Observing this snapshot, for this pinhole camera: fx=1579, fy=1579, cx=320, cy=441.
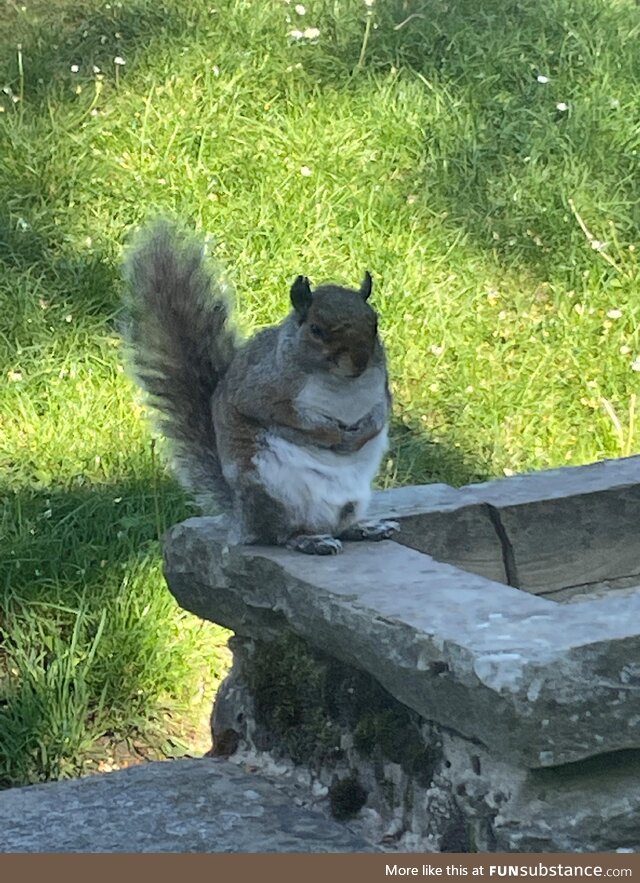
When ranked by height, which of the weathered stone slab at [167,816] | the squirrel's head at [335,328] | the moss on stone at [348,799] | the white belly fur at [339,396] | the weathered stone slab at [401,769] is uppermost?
the squirrel's head at [335,328]

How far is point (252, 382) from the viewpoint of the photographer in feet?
10.7

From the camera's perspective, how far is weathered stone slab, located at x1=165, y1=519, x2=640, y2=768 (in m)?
2.45

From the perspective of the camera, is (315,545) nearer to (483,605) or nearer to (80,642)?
(483,605)

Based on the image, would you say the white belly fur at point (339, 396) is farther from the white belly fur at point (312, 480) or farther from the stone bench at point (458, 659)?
the stone bench at point (458, 659)

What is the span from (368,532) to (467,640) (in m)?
0.77

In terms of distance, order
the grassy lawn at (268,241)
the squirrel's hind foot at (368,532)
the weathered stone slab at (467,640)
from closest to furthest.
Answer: the weathered stone slab at (467,640) < the squirrel's hind foot at (368,532) < the grassy lawn at (268,241)

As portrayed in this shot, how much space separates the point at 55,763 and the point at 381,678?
1450 mm

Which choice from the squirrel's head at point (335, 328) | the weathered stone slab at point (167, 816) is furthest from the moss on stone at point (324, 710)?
the squirrel's head at point (335, 328)

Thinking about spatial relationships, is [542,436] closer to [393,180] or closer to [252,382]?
[393,180]

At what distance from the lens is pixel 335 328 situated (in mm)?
3088

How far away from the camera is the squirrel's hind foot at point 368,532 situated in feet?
10.9

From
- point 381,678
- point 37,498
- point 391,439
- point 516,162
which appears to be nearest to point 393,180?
point 516,162

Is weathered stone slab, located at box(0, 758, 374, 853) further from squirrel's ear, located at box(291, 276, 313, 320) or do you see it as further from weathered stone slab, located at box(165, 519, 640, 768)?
squirrel's ear, located at box(291, 276, 313, 320)

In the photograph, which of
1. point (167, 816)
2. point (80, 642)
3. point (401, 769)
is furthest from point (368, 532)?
point (80, 642)
